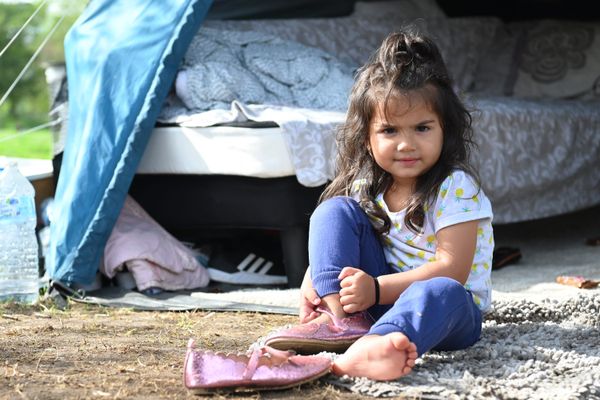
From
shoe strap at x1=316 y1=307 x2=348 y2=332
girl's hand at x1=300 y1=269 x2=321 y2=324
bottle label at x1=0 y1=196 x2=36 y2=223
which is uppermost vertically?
shoe strap at x1=316 y1=307 x2=348 y2=332

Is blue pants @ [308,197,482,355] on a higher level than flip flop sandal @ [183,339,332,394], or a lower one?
A: higher

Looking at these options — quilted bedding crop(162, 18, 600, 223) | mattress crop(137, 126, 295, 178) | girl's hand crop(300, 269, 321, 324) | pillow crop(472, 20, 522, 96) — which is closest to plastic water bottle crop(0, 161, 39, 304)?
mattress crop(137, 126, 295, 178)

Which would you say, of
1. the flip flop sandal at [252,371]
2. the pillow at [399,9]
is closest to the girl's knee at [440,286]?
the flip flop sandal at [252,371]

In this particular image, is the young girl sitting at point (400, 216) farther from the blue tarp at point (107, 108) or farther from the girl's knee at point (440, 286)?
the blue tarp at point (107, 108)

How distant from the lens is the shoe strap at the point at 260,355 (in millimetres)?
1940

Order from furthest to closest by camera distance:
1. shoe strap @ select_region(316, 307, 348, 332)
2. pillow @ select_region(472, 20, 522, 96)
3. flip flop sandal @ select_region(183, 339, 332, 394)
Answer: pillow @ select_region(472, 20, 522, 96) → shoe strap @ select_region(316, 307, 348, 332) → flip flop sandal @ select_region(183, 339, 332, 394)

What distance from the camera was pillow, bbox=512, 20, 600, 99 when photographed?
511 cm

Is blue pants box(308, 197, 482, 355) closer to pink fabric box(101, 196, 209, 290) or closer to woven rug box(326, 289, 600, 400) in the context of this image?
woven rug box(326, 289, 600, 400)

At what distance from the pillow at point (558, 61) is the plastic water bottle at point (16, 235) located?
277 cm

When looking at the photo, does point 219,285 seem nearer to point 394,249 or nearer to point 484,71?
point 394,249

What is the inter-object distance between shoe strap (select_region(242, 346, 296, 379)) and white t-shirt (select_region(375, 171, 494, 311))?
1.40ft

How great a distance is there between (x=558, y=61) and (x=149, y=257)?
274 cm

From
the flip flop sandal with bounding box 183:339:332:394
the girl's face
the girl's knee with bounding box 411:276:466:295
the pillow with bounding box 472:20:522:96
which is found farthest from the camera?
the pillow with bounding box 472:20:522:96

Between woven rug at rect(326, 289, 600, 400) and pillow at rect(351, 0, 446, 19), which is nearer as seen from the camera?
woven rug at rect(326, 289, 600, 400)
